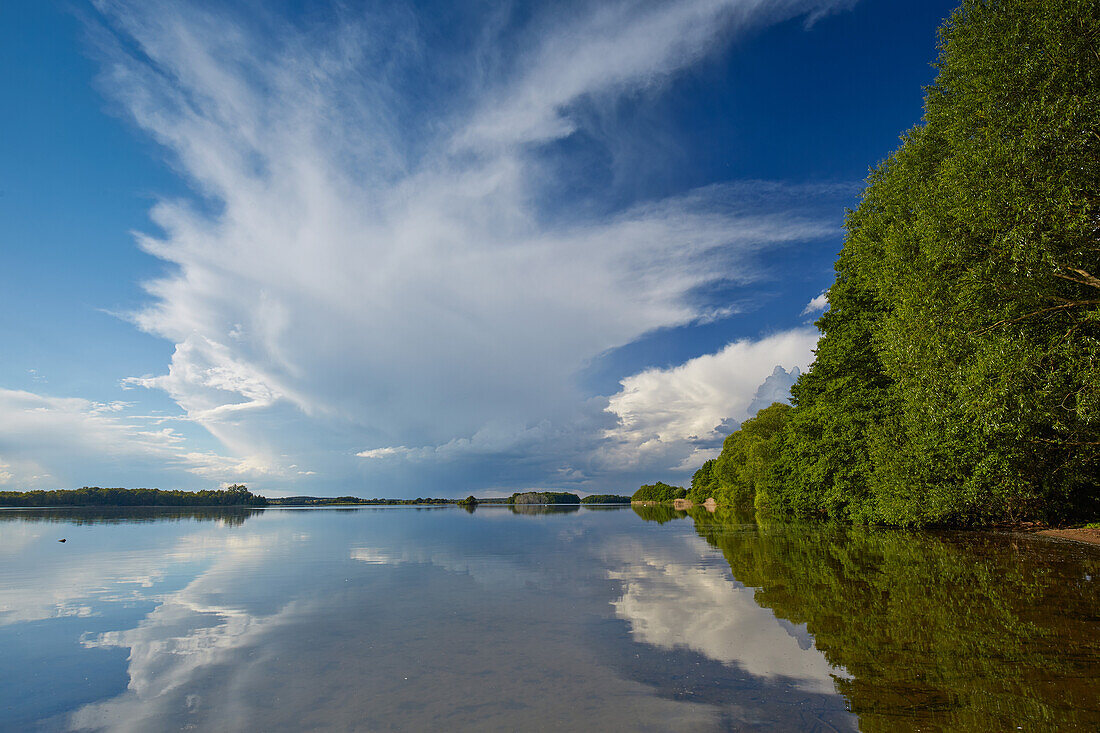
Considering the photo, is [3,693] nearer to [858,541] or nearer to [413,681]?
[413,681]

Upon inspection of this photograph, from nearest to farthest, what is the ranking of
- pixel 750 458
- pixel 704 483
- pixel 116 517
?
pixel 750 458 → pixel 116 517 → pixel 704 483

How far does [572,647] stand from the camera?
1173 cm

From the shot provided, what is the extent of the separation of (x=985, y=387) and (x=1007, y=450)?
9744mm

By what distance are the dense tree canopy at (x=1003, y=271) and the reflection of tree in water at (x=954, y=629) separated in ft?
16.3

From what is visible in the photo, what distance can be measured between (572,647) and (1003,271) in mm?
18426

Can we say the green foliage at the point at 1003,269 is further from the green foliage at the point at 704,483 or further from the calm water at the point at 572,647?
the green foliage at the point at 704,483

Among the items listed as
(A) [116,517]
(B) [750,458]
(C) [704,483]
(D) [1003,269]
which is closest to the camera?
(D) [1003,269]

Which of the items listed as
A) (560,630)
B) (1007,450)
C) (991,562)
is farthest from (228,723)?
(1007,450)

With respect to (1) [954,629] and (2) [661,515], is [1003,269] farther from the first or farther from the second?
(2) [661,515]

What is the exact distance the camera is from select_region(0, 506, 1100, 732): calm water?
815 cm

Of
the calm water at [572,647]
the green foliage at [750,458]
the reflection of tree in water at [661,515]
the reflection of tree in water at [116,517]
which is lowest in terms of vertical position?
the calm water at [572,647]

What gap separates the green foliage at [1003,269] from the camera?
54.2 ft

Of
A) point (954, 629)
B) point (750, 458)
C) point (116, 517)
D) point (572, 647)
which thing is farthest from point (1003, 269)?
point (116, 517)

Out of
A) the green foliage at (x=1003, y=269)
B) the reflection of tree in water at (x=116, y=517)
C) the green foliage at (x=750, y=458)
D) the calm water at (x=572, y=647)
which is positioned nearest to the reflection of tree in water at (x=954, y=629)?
the calm water at (x=572, y=647)
